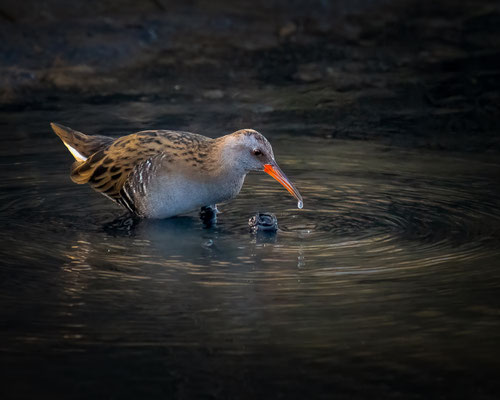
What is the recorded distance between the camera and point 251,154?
845cm

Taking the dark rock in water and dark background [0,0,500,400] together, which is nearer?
dark background [0,0,500,400]

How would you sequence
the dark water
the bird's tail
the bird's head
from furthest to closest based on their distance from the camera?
the bird's tail, the bird's head, the dark water

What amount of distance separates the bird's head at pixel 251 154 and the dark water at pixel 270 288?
0.42m

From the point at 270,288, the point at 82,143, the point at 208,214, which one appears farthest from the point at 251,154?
the point at 82,143

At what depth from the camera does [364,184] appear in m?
9.68

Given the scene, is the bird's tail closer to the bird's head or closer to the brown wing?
the brown wing

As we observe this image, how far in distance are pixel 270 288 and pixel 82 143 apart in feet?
11.5

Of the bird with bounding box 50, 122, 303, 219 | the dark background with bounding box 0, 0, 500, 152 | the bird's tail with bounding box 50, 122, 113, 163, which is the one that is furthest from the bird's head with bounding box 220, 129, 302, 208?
the dark background with bounding box 0, 0, 500, 152

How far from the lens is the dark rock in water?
8.25 m

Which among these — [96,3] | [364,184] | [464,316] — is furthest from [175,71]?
[464,316]

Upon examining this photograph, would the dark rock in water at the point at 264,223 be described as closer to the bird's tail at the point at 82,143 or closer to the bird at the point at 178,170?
the bird at the point at 178,170

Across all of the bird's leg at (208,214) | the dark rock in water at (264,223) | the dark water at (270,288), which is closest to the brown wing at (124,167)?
the dark water at (270,288)

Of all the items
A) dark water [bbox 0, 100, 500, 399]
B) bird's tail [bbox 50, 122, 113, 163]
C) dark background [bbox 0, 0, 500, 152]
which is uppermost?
dark background [bbox 0, 0, 500, 152]

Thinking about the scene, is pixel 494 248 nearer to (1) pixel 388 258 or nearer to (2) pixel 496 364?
(1) pixel 388 258
